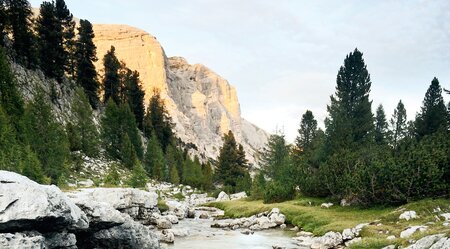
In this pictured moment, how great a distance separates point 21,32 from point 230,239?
59613 mm

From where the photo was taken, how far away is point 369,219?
Result: 113 feet

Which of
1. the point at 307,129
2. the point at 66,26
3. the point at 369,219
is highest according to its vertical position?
the point at 66,26

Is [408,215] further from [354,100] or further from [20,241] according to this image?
[354,100]

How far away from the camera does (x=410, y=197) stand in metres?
36.8

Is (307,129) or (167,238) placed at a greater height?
(307,129)

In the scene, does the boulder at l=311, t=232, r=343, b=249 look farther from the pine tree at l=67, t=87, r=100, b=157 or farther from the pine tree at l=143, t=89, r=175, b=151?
the pine tree at l=143, t=89, r=175, b=151

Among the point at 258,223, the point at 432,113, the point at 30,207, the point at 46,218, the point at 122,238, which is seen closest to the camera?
the point at 30,207

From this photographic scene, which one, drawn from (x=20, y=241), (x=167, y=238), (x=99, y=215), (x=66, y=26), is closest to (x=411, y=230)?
(x=167, y=238)

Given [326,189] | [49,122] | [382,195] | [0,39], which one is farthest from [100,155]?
[382,195]

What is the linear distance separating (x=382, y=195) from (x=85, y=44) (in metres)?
76.5

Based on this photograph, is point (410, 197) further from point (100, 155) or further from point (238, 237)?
point (100, 155)

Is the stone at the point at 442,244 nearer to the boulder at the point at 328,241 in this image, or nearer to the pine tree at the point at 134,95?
the boulder at the point at 328,241

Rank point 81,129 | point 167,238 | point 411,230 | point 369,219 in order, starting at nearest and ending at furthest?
point 411,230, point 167,238, point 369,219, point 81,129

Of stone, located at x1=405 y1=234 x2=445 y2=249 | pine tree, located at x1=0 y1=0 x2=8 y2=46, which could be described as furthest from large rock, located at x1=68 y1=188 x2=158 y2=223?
pine tree, located at x1=0 y1=0 x2=8 y2=46
